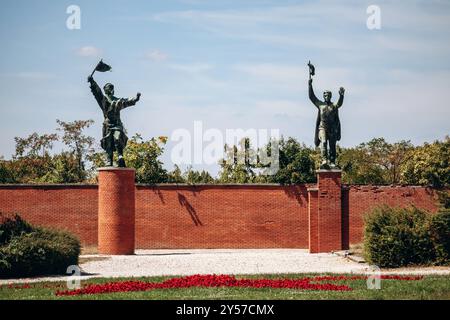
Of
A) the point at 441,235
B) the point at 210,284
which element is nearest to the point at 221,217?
the point at 441,235

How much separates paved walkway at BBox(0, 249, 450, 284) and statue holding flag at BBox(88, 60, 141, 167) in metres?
3.68

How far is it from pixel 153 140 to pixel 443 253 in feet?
79.9

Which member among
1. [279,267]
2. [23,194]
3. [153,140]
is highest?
[153,140]

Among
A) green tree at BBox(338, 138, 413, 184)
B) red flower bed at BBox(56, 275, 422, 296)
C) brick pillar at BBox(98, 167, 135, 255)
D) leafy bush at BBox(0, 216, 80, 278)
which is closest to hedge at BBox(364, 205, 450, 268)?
red flower bed at BBox(56, 275, 422, 296)

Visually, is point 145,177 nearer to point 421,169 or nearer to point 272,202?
point 272,202

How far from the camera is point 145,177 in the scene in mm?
34094

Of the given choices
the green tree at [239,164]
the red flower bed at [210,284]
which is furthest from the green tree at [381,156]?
the red flower bed at [210,284]

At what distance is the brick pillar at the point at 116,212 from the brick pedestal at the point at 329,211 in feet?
20.5

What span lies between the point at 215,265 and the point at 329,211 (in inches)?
253

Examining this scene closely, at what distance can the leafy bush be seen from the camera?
1978 cm
